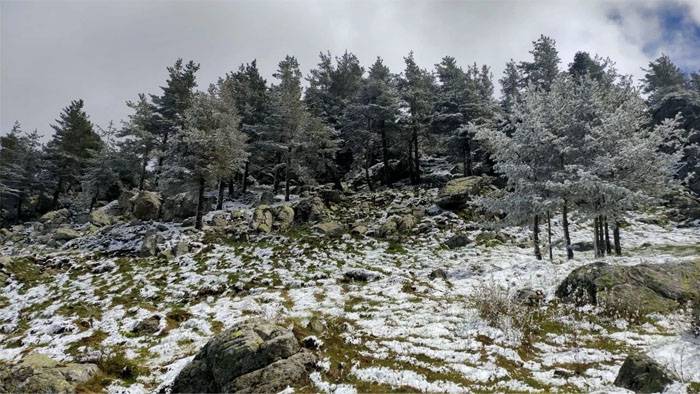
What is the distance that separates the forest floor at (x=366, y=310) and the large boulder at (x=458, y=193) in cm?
296

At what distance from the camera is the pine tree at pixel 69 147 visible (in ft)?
153

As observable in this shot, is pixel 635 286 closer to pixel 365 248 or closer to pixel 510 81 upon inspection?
pixel 365 248

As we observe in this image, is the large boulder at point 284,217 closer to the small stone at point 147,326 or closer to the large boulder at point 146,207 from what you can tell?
the large boulder at point 146,207

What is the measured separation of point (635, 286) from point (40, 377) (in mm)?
15284

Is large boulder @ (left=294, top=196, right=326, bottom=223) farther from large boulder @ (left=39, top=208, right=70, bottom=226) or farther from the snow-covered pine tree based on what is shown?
large boulder @ (left=39, top=208, right=70, bottom=226)

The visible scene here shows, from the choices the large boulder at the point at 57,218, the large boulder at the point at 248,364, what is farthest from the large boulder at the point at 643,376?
the large boulder at the point at 57,218

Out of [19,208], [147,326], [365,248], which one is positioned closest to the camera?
[147,326]

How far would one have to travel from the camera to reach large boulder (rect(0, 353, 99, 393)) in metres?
8.30

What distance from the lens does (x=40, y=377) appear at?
27.9 feet

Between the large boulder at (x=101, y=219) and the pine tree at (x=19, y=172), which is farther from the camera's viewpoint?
the pine tree at (x=19, y=172)

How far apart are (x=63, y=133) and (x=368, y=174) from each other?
120ft

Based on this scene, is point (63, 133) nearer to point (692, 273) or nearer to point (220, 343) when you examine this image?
point (220, 343)

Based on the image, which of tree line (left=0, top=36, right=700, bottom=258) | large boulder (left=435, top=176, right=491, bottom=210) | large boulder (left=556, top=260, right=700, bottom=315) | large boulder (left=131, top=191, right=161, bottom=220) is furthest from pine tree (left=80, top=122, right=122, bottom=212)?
large boulder (left=556, top=260, right=700, bottom=315)

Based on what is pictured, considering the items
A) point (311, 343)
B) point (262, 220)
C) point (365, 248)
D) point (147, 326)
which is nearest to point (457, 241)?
point (365, 248)
